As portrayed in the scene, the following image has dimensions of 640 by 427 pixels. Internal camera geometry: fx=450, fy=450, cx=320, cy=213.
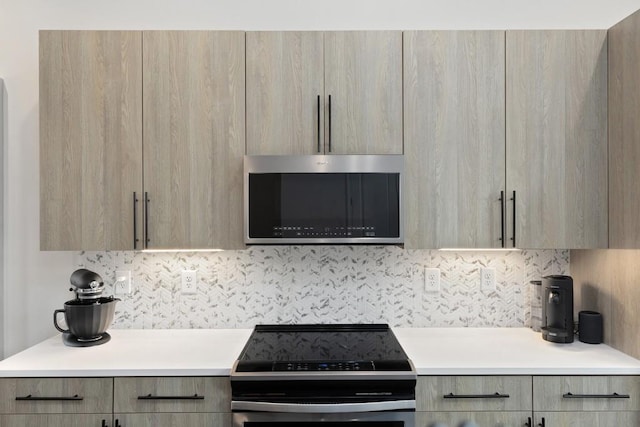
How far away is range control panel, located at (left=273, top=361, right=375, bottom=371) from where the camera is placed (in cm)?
179

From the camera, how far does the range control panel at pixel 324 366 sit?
179 cm

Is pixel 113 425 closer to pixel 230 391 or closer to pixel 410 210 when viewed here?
pixel 230 391

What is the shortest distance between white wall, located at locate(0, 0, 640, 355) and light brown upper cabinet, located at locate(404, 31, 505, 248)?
453 mm

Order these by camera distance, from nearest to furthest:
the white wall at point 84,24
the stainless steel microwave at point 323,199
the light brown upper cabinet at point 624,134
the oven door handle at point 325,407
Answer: the oven door handle at point 325,407 < the light brown upper cabinet at point 624,134 < the stainless steel microwave at point 323,199 < the white wall at point 84,24

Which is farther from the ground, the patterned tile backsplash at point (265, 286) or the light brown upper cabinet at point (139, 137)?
the light brown upper cabinet at point (139, 137)

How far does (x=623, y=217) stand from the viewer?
1.96m

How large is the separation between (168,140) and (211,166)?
23 centimetres

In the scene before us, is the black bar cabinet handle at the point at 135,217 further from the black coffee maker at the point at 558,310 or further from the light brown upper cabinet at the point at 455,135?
the black coffee maker at the point at 558,310

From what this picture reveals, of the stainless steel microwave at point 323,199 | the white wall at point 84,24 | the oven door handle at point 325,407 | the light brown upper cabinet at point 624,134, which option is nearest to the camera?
the oven door handle at point 325,407

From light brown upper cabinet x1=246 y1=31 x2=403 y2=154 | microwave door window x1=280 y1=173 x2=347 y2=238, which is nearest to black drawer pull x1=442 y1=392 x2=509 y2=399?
microwave door window x1=280 y1=173 x2=347 y2=238

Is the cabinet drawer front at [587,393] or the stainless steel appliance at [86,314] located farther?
the stainless steel appliance at [86,314]

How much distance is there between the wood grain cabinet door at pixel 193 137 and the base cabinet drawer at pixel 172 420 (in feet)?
2.35

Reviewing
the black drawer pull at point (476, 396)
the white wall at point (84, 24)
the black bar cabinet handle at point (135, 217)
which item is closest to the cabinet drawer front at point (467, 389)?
the black drawer pull at point (476, 396)

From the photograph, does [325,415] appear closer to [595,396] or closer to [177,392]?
[177,392]
